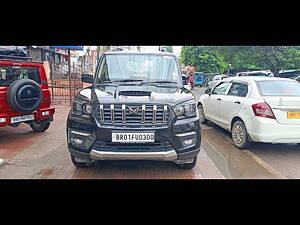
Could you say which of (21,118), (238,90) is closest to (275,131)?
(238,90)

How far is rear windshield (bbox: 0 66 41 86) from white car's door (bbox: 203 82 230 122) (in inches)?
177

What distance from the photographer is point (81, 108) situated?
337cm

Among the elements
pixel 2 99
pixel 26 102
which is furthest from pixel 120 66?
pixel 2 99

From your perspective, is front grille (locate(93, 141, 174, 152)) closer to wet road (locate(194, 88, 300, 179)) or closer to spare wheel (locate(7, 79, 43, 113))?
wet road (locate(194, 88, 300, 179))

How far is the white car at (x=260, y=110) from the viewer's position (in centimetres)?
430

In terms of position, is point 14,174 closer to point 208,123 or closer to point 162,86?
point 162,86

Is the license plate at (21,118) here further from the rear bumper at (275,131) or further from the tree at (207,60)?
the tree at (207,60)

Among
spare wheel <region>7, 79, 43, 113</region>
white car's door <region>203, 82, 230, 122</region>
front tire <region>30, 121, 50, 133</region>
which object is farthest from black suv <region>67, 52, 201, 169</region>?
front tire <region>30, 121, 50, 133</region>

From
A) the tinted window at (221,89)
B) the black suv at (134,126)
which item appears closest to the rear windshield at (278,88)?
the tinted window at (221,89)

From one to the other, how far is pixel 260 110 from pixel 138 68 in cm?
247

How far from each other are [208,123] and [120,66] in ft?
12.9

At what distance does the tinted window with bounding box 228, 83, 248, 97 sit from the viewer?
5.04 meters

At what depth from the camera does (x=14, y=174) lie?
12.0ft

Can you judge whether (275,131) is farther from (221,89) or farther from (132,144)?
(132,144)
